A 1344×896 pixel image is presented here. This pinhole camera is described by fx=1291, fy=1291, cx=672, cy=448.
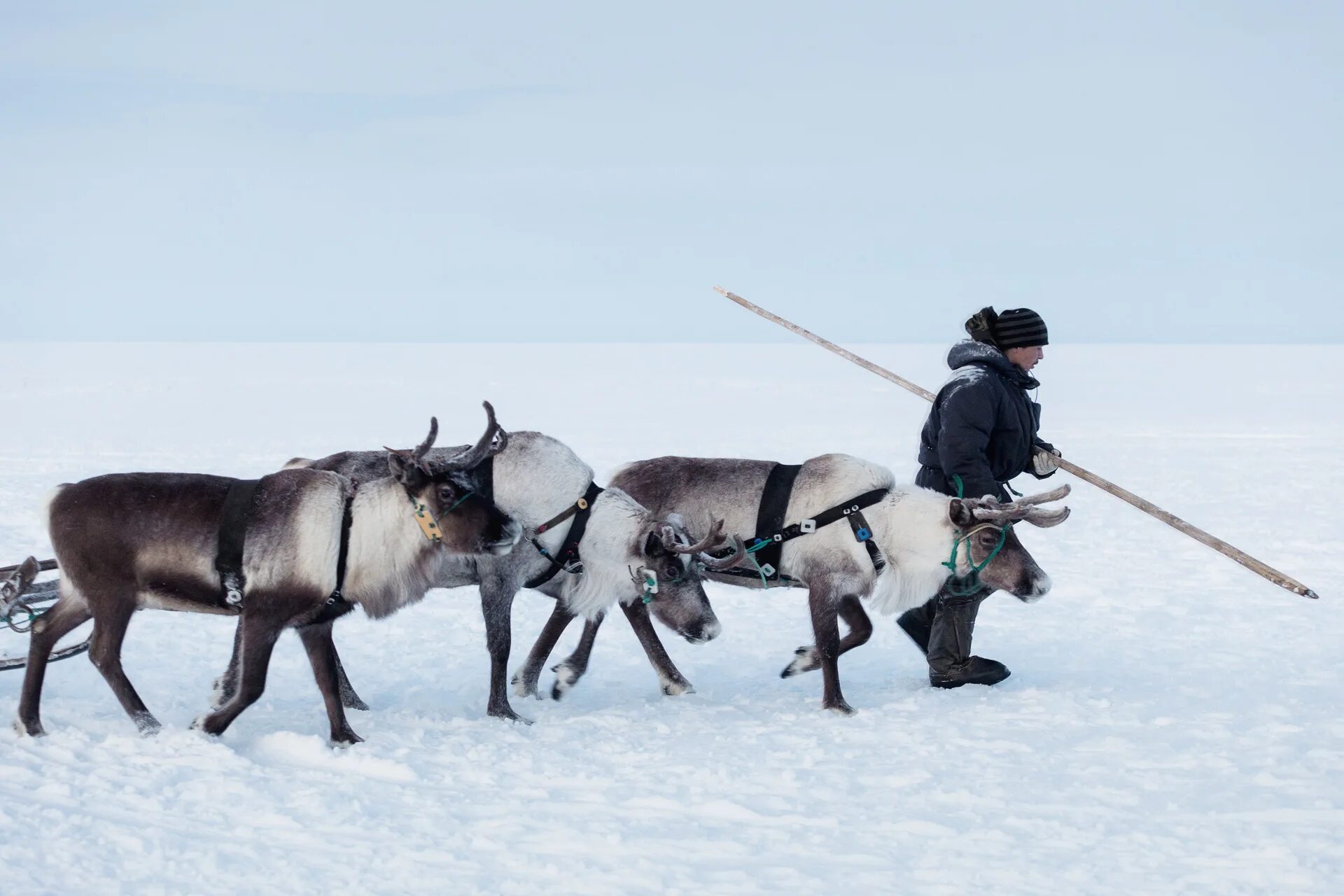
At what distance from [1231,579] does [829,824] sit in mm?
6779

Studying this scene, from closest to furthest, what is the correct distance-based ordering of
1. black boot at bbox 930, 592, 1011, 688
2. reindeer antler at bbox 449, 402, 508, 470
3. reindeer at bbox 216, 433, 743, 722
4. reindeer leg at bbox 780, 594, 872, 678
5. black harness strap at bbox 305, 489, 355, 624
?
black harness strap at bbox 305, 489, 355, 624 → reindeer antler at bbox 449, 402, 508, 470 → reindeer at bbox 216, 433, 743, 722 → black boot at bbox 930, 592, 1011, 688 → reindeer leg at bbox 780, 594, 872, 678

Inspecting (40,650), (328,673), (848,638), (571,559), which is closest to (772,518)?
(848,638)

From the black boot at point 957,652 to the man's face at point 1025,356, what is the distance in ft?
4.44

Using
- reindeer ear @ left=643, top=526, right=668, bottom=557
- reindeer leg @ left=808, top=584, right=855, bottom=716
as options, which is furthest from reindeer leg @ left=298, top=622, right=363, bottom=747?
reindeer leg @ left=808, top=584, right=855, bottom=716

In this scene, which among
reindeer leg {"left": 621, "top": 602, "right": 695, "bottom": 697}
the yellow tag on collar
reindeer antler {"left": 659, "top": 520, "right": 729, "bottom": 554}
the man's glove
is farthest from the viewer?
the man's glove

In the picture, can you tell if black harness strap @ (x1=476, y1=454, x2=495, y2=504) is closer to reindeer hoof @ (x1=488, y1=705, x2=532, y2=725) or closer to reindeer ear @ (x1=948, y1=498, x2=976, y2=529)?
reindeer hoof @ (x1=488, y1=705, x2=532, y2=725)

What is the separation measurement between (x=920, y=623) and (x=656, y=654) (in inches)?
63.6

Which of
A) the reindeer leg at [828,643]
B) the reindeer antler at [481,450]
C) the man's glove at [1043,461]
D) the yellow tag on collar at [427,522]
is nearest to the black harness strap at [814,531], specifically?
the reindeer leg at [828,643]

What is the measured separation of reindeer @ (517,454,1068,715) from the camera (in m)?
6.82

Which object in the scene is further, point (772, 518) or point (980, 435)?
point (980, 435)

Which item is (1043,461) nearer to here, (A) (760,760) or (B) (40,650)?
(A) (760,760)

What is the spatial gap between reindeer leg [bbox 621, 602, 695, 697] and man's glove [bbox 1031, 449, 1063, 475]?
235 cm

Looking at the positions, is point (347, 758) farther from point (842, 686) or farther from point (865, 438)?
point (865, 438)

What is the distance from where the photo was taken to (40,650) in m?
5.77
